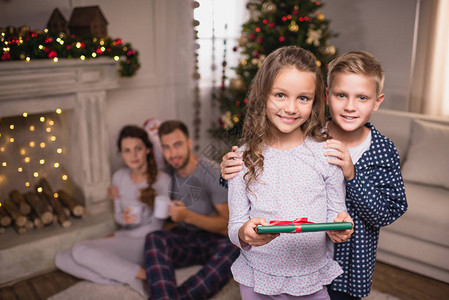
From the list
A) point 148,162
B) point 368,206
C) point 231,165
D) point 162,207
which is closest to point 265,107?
point 231,165

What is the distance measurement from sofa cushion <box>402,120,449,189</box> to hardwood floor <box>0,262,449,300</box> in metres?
0.57

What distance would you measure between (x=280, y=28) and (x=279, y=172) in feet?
8.24

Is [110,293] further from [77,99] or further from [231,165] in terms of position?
[231,165]

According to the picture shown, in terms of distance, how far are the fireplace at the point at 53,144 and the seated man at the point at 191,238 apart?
61 centimetres

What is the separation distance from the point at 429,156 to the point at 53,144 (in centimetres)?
245

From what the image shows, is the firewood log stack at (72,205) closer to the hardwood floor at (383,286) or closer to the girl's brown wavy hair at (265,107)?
the hardwood floor at (383,286)

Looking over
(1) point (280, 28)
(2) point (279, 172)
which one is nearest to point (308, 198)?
(2) point (279, 172)

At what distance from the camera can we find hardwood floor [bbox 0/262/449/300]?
2.27 metres

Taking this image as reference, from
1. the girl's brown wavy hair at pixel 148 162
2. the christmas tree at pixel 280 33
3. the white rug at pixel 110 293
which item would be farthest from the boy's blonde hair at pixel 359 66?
the christmas tree at pixel 280 33

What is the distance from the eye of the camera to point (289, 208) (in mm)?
1073

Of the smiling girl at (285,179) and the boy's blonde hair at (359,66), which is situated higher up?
the boy's blonde hair at (359,66)

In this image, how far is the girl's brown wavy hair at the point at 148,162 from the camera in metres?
2.72

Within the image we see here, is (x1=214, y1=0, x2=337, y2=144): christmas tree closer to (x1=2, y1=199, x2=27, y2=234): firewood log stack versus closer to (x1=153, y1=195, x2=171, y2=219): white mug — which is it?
(x1=153, y1=195, x2=171, y2=219): white mug

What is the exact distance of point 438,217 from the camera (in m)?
2.34
